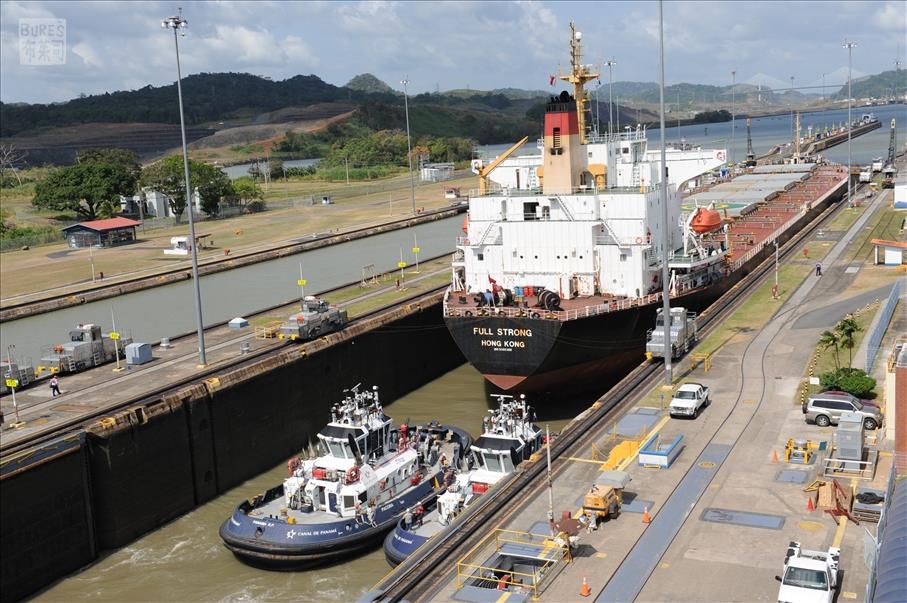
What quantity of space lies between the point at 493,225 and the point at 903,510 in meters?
30.1

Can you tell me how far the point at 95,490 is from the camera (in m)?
30.6

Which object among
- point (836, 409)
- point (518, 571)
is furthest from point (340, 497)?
point (836, 409)

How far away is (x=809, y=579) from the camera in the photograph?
17.8 metres

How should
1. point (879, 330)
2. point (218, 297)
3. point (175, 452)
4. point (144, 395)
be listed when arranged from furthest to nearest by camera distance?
point (218, 297), point (879, 330), point (144, 395), point (175, 452)

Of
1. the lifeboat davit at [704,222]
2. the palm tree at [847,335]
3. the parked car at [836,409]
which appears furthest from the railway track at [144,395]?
the parked car at [836,409]

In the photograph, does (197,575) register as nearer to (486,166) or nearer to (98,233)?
(486,166)

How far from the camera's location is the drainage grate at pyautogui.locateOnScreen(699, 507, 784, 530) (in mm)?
21797

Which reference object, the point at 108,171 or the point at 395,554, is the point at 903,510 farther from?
the point at 108,171

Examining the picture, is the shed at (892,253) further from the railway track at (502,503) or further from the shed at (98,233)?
the shed at (98,233)

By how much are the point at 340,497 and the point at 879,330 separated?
23.6m

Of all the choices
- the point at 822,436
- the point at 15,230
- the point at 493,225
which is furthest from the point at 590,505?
the point at 15,230

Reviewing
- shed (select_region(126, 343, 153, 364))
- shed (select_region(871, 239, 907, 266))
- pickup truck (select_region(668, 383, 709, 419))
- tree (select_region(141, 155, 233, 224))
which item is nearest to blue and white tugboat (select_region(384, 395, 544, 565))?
pickup truck (select_region(668, 383, 709, 419))

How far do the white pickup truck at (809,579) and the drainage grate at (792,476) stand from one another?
5800 mm

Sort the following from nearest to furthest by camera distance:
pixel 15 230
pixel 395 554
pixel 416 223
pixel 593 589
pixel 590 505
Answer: pixel 593 589 → pixel 590 505 → pixel 395 554 → pixel 15 230 → pixel 416 223
